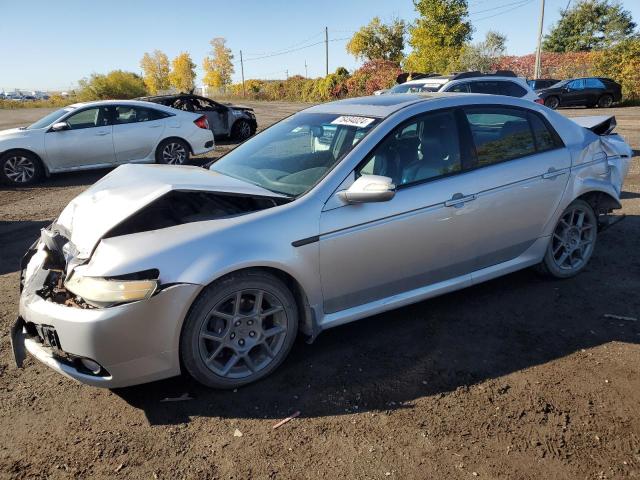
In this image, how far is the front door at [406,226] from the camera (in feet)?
10.2

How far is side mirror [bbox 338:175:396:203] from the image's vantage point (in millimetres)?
2957

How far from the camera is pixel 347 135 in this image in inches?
138

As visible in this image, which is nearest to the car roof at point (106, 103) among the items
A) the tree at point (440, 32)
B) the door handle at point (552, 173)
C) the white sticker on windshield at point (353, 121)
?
the white sticker on windshield at point (353, 121)

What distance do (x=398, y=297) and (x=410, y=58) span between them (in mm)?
38428

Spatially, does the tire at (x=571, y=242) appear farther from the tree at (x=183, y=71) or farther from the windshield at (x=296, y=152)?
the tree at (x=183, y=71)

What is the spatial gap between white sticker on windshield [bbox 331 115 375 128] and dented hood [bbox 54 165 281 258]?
833 millimetres

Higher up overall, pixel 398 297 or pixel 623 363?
pixel 398 297

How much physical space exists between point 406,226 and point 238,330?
4.13 ft

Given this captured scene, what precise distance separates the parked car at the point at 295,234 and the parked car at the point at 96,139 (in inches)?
257

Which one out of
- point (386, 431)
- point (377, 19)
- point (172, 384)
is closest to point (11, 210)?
point (172, 384)

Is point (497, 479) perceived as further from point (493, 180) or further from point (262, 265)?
point (493, 180)

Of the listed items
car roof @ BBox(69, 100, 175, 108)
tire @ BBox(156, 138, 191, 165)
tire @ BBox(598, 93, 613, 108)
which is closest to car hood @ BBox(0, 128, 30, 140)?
car roof @ BBox(69, 100, 175, 108)

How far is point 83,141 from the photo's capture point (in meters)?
9.55

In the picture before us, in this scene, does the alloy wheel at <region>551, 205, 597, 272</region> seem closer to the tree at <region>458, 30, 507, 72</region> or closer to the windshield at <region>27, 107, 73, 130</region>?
the windshield at <region>27, 107, 73, 130</region>
